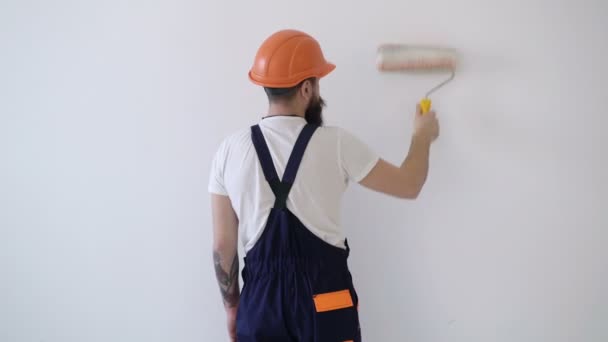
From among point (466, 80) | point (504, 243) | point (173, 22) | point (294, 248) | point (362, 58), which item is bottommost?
point (504, 243)

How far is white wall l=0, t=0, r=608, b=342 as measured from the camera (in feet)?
4.46

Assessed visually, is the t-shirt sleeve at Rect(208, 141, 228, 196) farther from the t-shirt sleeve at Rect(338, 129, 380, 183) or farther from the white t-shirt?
the t-shirt sleeve at Rect(338, 129, 380, 183)

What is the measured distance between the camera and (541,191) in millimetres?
1382

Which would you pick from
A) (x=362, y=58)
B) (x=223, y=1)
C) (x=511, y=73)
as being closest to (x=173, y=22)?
(x=223, y=1)

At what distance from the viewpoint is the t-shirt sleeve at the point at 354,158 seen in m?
1.08

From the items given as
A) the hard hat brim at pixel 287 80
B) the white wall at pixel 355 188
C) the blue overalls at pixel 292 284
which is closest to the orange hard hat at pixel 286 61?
the hard hat brim at pixel 287 80

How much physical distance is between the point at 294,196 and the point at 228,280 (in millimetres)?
347

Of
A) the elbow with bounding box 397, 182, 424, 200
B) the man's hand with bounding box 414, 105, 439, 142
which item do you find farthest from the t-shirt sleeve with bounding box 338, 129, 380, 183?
the man's hand with bounding box 414, 105, 439, 142

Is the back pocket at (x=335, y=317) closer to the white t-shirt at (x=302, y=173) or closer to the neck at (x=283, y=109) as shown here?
the white t-shirt at (x=302, y=173)

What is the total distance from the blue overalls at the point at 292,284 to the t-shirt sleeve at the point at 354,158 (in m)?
0.09

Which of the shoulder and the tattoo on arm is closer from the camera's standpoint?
the shoulder

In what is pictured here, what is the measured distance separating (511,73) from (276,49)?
2.48 feet

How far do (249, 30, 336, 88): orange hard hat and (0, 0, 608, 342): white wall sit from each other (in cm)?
29

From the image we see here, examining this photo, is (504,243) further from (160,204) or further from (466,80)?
Result: (160,204)
